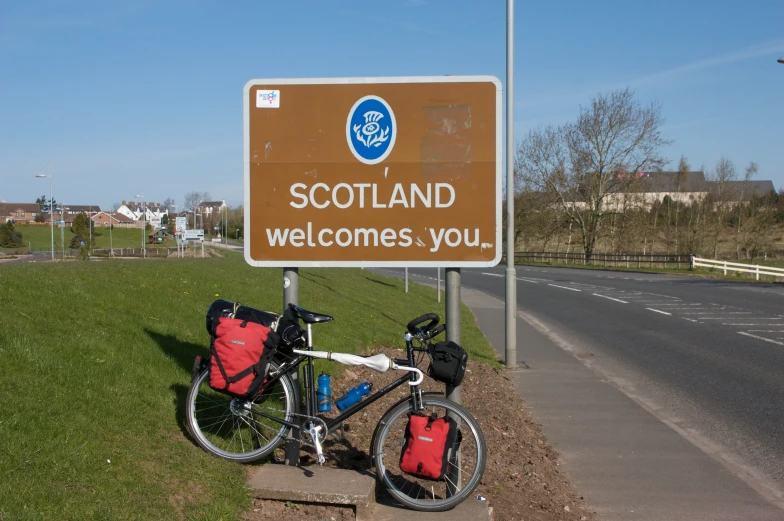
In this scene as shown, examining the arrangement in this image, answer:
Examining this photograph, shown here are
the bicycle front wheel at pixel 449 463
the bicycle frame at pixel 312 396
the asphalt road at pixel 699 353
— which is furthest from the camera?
the asphalt road at pixel 699 353

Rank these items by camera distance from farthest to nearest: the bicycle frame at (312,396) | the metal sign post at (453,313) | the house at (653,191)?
the house at (653,191), the metal sign post at (453,313), the bicycle frame at (312,396)

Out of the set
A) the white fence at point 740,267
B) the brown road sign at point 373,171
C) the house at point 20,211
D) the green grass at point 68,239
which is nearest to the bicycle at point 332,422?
the brown road sign at point 373,171

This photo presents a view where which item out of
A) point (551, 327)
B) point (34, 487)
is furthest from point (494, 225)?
point (551, 327)

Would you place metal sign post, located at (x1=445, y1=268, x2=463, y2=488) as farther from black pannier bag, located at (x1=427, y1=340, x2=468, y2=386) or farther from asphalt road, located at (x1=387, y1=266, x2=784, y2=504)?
asphalt road, located at (x1=387, y1=266, x2=784, y2=504)

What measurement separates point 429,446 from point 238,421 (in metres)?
1.32

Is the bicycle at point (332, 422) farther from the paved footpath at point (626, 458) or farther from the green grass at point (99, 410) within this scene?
the paved footpath at point (626, 458)

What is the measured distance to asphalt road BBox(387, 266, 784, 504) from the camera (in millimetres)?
7352

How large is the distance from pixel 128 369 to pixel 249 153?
179cm

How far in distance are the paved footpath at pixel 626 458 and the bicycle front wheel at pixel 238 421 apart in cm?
224

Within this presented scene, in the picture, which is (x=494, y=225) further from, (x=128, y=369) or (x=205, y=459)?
(x=128, y=369)

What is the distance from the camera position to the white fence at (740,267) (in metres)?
38.4

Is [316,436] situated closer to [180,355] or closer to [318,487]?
[318,487]

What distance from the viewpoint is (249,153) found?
487cm

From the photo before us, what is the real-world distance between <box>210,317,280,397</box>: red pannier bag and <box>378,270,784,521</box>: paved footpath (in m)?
2.48
